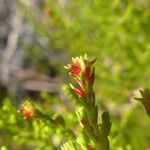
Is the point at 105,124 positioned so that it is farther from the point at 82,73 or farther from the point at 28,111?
the point at 28,111

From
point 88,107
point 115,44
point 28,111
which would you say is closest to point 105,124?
point 88,107

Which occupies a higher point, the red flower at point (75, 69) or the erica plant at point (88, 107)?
the red flower at point (75, 69)

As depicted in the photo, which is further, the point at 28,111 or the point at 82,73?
the point at 28,111

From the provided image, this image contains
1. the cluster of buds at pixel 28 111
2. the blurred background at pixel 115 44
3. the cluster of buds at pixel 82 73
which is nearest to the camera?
the cluster of buds at pixel 82 73

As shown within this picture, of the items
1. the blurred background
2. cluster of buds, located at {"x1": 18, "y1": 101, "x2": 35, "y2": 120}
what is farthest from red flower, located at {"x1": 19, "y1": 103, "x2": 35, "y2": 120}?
the blurred background

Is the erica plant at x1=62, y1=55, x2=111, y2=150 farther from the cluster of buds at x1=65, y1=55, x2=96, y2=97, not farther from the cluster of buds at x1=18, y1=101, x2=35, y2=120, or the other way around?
the cluster of buds at x1=18, y1=101, x2=35, y2=120

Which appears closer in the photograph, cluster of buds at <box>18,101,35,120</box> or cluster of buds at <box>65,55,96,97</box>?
cluster of buds at <box>65,55,96,97</box>

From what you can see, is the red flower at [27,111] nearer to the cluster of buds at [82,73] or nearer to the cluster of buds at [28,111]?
the cluster of buds at [28,111]

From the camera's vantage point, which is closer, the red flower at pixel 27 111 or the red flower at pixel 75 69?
the red flower at pixel 75 69

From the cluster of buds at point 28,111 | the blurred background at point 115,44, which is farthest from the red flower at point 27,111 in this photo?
the blurred background at point 115,44

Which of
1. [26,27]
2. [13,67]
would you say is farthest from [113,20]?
[26,27]

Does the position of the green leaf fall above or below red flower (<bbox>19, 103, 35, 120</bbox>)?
below
